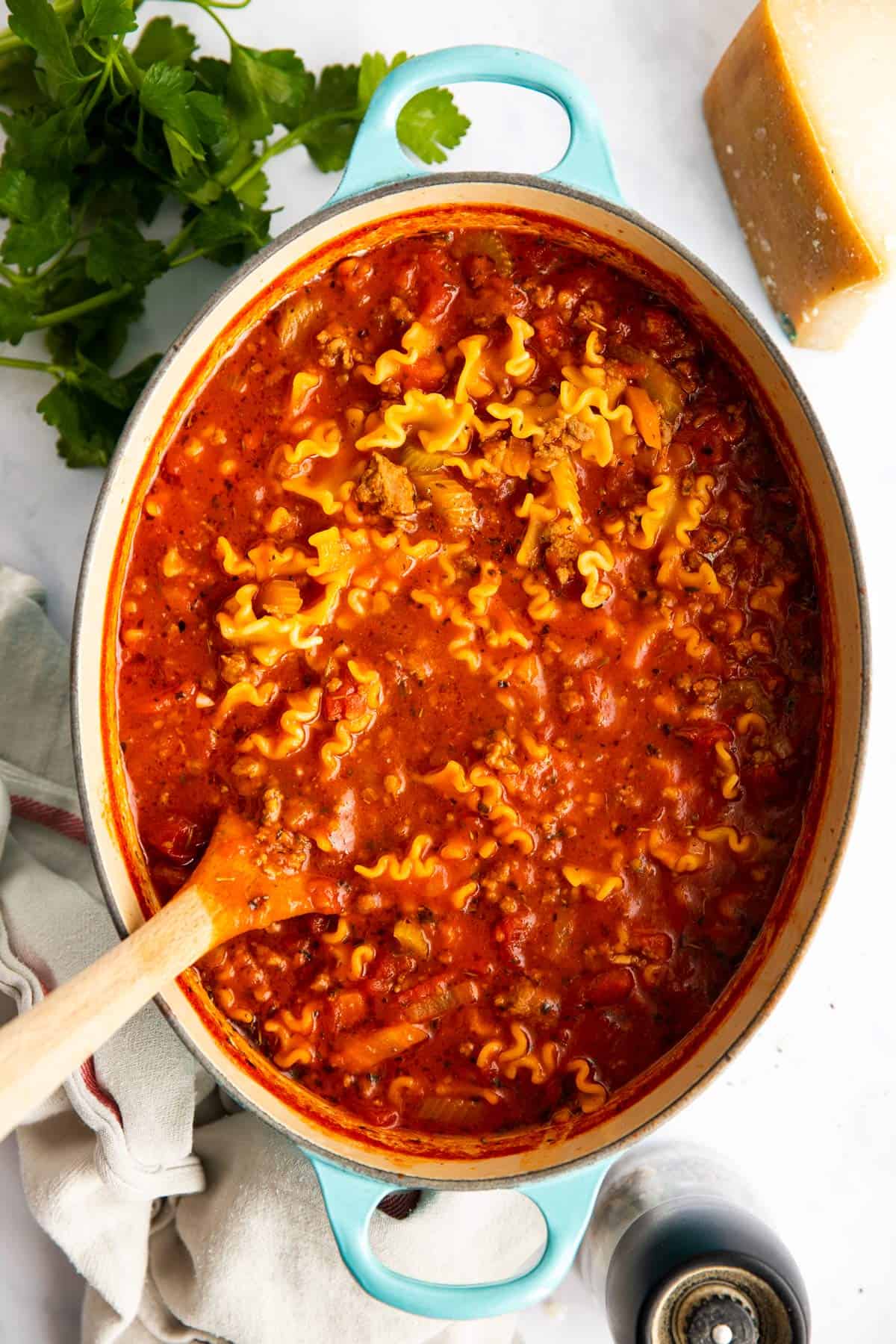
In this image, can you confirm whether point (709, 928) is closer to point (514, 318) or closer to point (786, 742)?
point (786, 742)

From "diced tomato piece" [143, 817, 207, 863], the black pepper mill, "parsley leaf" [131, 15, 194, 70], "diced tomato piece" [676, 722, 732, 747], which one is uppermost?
"parsley leaf" [131, 15, 194, 70]

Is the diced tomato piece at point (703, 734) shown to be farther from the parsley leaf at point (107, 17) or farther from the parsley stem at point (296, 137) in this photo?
the parsley leaf at point (107, 17)

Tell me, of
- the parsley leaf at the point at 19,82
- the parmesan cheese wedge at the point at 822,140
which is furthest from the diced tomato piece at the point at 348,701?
the parsley leaf at the point at 19,82

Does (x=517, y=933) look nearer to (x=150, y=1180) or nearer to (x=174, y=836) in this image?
(x=174, y=836)

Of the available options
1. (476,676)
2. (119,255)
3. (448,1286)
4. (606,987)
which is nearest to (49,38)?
(119,255)

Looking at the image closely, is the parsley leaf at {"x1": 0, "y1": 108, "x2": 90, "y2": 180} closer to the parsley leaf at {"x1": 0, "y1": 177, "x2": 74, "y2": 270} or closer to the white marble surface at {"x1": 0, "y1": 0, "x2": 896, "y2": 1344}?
the parsley leaf at {"x1": 0, "y1": 177, "x2": 74, "y2": 270}

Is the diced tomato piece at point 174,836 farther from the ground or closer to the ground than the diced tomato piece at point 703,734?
closer to the ground

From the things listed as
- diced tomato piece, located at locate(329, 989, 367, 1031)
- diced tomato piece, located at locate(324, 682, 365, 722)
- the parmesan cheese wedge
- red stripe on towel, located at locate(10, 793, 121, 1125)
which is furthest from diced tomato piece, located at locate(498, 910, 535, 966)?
the parmesan cheese wedge
